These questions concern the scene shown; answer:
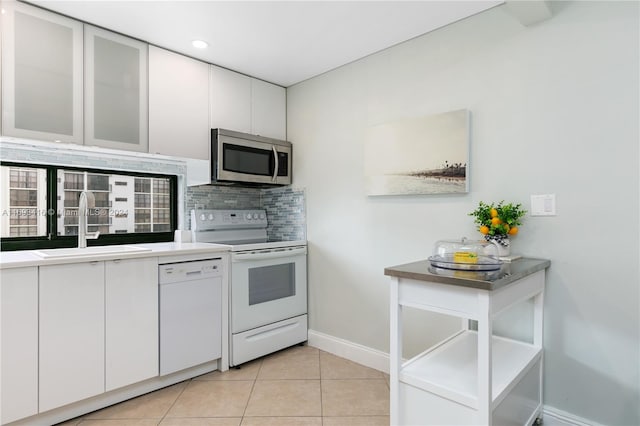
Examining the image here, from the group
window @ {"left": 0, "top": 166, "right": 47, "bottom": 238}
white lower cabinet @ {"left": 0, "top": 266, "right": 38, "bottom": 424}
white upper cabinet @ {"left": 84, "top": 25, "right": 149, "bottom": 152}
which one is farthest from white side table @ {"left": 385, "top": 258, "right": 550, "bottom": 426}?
window @ {"left": 0, "top": 166, "right": 47, "bottom": 238}

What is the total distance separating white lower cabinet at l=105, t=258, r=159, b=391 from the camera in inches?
81.0

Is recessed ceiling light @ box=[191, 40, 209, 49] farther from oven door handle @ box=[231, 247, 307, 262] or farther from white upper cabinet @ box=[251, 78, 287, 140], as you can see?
oven door handle @ box=[231, 247, 307, 262]

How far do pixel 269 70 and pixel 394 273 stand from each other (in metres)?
2.13

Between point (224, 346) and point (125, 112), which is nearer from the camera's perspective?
point (125, 112)

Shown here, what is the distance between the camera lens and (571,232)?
5.86 feet

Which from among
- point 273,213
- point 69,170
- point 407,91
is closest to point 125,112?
point 69,170

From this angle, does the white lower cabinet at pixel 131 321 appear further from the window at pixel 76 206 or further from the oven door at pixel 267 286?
the window at pixel 76 206

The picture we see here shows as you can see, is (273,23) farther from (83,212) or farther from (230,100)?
(83,212)

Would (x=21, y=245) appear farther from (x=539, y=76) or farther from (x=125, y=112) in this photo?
(x=539, y=76)

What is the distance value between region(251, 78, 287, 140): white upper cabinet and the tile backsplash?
21.5 inches

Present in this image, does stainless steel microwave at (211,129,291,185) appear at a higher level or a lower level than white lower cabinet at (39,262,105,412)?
higher

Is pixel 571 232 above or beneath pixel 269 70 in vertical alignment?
beneath

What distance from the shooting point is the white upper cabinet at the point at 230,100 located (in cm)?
279

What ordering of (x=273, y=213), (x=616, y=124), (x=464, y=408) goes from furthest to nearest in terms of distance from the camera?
(x=273, y=213), (x=616, y=124), (x=464, y=408)
